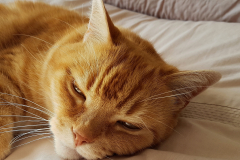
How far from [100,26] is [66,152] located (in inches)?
30.7

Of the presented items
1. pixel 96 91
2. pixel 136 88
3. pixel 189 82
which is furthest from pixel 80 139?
pixel 189 82

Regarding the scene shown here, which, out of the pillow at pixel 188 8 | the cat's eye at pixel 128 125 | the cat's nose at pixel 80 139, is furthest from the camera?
the pillow at pixel 188 8

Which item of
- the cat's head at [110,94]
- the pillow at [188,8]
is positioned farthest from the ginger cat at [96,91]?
the pillow at [188,8]

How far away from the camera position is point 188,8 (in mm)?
2637

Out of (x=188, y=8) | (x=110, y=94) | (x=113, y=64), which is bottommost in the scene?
(x=110, y=94)

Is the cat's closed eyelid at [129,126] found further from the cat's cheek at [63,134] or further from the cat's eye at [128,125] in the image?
the cat's cheek at [63,134]

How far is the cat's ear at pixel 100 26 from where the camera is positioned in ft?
3.75

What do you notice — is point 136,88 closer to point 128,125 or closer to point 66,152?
point 128,125

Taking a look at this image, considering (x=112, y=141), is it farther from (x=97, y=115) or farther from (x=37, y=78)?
(x=37, y=78)

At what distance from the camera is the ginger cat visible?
1004 millimetres

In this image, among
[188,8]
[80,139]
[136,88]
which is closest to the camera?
[80,139]

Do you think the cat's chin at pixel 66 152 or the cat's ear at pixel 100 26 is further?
the cat's ear at pixel 100 26

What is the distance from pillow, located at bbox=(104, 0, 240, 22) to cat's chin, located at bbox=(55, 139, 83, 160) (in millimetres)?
2349

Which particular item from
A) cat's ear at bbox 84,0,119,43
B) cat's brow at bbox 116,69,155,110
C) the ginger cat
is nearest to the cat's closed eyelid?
the ginger cat
